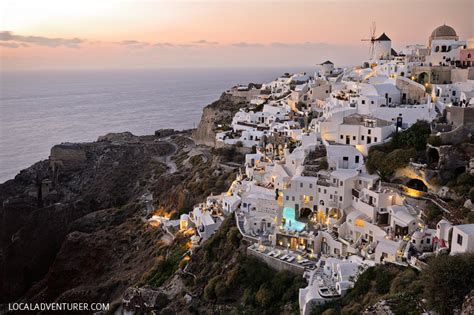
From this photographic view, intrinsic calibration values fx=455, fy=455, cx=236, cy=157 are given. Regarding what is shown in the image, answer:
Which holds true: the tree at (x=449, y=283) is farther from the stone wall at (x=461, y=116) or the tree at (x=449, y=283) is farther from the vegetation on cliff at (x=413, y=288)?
the stone wall at (x=461, y=116)

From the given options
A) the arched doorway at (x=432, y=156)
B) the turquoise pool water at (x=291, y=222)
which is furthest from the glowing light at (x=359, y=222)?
the arched doorway at (x=432, y=156)

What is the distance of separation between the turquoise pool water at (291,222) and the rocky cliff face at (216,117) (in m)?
27.6

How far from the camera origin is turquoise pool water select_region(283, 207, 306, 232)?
26.9m

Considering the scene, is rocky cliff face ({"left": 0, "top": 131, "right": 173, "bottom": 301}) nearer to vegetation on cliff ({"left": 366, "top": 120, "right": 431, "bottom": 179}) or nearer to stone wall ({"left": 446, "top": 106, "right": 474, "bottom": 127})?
vegetation on cliff ({"left": 366, "top": 120, "right": 431, "bottom": 179})

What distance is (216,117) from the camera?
60375 millimetres

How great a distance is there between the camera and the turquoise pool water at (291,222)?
1061 inches

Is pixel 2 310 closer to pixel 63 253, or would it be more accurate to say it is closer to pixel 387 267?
pixel 63 253

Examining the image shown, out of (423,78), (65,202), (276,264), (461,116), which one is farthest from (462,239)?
(65,202)

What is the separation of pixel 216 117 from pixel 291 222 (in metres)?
34.5

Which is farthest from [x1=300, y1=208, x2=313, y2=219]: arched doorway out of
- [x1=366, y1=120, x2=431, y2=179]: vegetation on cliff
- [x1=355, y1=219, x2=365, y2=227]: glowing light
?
[x1=366, y1=120, x2=431, y2=179]: vegetation on cliff

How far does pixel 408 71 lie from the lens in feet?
123

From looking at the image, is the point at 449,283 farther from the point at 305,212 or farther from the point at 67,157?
the point at 67,157

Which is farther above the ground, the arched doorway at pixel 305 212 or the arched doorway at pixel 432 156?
the arched doorway at pixel 432 156

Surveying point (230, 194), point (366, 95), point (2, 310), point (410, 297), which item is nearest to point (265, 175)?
point (230, 194)
